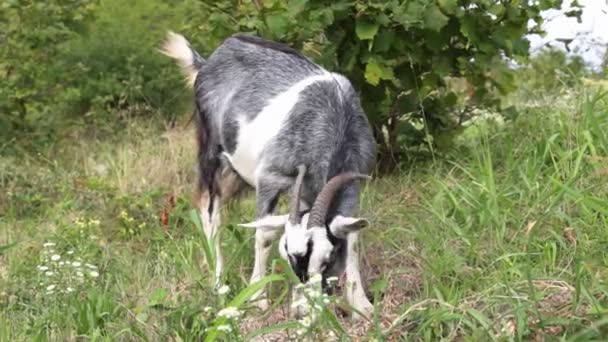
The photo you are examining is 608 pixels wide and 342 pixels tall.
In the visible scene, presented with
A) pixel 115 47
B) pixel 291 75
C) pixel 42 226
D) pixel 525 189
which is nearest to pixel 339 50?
pixel 291 75

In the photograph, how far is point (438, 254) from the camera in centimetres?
551

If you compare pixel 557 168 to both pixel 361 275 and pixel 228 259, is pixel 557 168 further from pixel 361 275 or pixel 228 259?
pixel 228 259

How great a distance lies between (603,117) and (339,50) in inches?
68.6

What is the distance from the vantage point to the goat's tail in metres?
6.89

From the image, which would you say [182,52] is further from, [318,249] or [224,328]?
[224,328]

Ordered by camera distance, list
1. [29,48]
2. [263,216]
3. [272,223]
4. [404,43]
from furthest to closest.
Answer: [29,48]
[404,43]
[263,216]
[272,223]

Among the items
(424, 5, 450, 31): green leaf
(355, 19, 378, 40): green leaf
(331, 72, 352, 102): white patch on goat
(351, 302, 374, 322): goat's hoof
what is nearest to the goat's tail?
(355, 19, 378, 40): green leaf

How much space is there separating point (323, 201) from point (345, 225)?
15 centimetres

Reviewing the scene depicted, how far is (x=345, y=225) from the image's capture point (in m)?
4.97

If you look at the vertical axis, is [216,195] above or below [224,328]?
below

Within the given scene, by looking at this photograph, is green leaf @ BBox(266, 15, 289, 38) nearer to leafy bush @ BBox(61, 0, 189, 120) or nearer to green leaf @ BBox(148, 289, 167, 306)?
green leaf @ BBox(148, 289, 167, 306)

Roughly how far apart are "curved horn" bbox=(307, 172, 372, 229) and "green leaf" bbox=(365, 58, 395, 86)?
1.64m

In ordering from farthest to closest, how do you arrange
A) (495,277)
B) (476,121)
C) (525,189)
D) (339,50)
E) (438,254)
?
(476,121)
(339,50)
(525,189)
(438,254)
(495,277)

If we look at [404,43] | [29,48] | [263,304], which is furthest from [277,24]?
[29,48]
